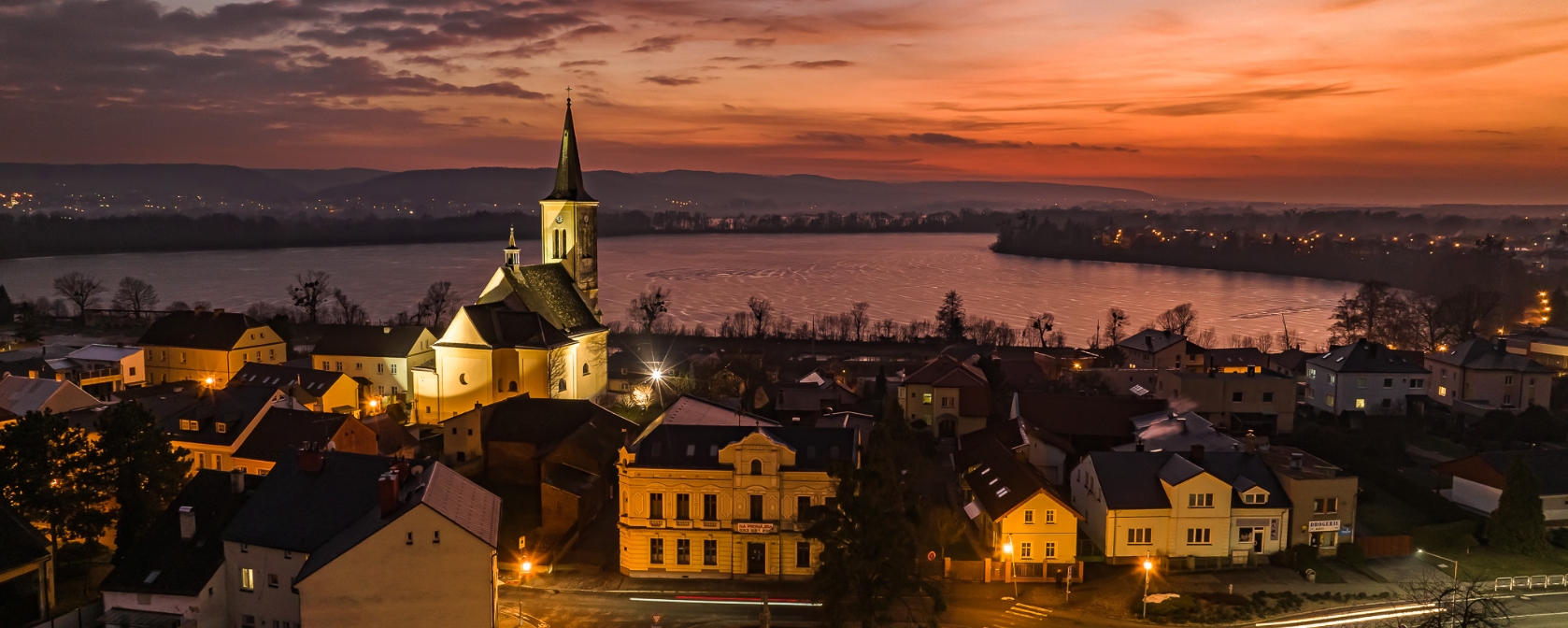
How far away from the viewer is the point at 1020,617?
19.7m

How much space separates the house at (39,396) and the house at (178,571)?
14601mm

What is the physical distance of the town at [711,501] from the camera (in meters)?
17.5

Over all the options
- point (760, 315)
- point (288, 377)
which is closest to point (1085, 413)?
point (288, 377)

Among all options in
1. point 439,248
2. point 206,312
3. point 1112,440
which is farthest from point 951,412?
point 439,248

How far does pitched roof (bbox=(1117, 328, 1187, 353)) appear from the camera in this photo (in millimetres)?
48625

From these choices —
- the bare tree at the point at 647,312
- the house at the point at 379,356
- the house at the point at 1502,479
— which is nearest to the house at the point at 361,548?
the house at the point at 379,356

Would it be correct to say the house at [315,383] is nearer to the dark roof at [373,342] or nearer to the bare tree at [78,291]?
the dark roof at [373,342]

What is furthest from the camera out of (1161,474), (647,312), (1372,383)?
(647,312)

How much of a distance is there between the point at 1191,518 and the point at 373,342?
3260 cm

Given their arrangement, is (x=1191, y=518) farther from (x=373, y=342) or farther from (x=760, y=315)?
(x=760, y=315)

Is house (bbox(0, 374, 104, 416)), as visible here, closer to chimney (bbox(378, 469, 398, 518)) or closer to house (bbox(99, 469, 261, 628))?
house (bbox(99, 469, 261, 628))

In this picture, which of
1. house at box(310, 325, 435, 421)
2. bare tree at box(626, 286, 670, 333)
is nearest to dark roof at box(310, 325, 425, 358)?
house at box(310, 325, 435, 421)

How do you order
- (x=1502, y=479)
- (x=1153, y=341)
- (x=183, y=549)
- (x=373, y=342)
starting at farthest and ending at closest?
1. (x=1153, y=341)
2. (x=373, y=342)
3. (x=1502, y=479)
4. (x=183, y=549)

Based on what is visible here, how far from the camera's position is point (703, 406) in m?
28.0
